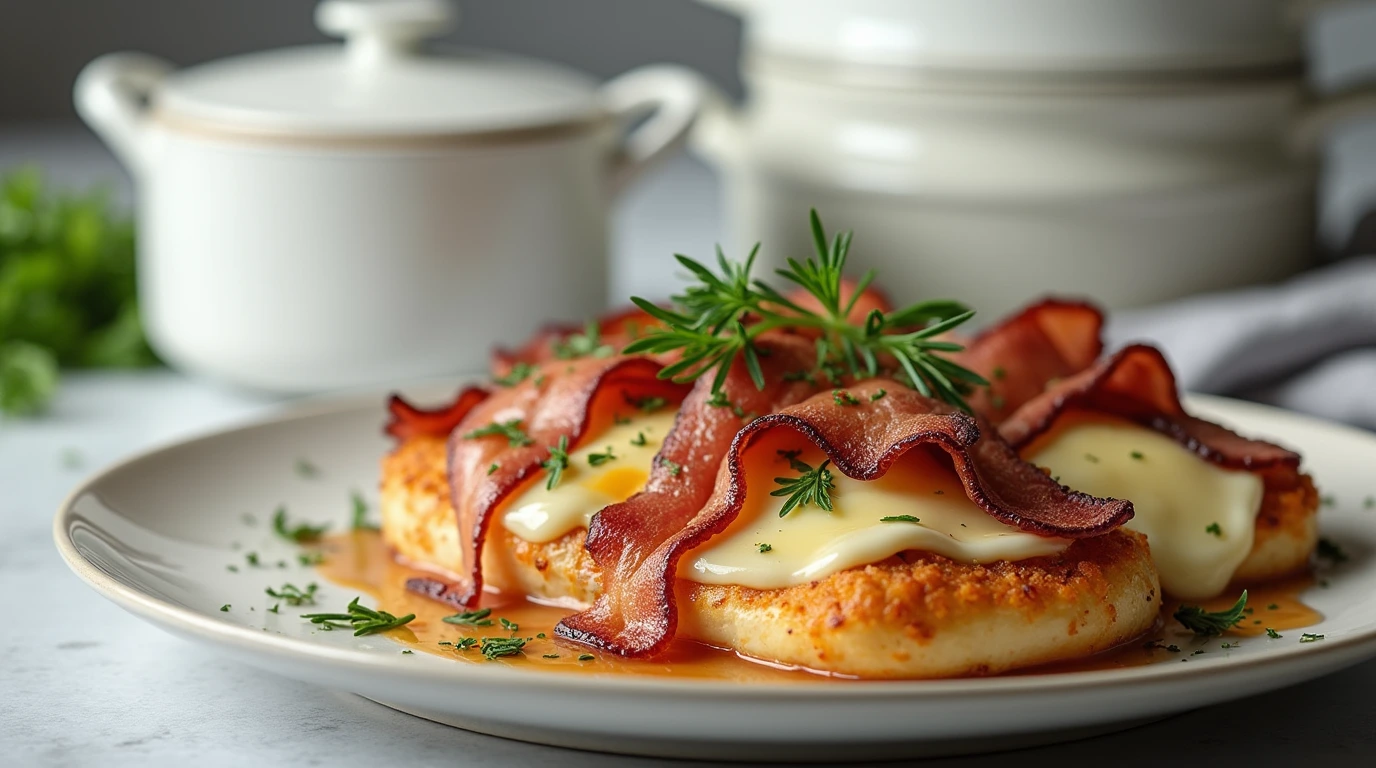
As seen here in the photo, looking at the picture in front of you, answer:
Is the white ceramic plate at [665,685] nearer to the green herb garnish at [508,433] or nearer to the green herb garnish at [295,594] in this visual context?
the green herb garnish at [295,594]

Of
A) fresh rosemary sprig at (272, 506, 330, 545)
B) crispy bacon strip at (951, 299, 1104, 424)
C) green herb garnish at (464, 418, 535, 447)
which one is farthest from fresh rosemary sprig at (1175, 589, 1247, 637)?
fresh rosemary sprig at (272, 506, 330, 545)

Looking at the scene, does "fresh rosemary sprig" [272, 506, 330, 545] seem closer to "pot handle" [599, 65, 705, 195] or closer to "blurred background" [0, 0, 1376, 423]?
"blurred background" [0, 0, 1376, 423]

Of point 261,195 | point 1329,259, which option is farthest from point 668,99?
point 1329,259

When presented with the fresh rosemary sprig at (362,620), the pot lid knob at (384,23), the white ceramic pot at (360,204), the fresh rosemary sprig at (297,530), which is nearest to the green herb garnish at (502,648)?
the fresh rosemary sprig at (362,620)

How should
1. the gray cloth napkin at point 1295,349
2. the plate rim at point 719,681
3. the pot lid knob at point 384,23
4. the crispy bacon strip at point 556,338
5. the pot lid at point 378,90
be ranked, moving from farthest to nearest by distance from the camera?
the pot lid knob at point 384,23
the pot lid at point 378,90
the gray cloth napkin at point 1295,349
the crispy bacon strip at point 556,338
the plate rim at point 719,681

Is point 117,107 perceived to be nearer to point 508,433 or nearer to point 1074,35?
point 508,433

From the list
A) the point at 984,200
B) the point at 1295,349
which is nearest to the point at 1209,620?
the point at 1295,349
